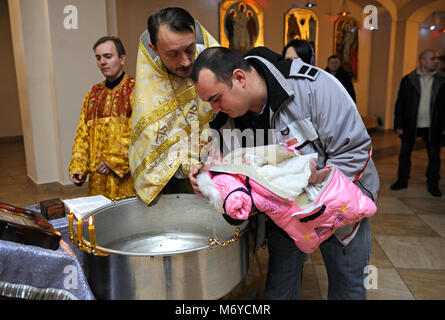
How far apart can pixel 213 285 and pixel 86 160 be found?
1452 millimetres

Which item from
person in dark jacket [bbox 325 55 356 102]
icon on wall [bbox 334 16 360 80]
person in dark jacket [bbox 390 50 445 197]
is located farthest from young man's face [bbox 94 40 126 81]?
icon on wall [bbox 334 16 360 80]

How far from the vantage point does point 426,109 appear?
467 centimetres

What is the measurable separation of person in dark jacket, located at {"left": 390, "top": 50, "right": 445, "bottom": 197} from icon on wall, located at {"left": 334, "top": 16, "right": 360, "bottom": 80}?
546cm

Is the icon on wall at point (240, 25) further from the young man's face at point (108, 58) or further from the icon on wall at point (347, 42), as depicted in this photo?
the young man's face at point (108, 58)

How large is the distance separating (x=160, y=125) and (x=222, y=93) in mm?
495

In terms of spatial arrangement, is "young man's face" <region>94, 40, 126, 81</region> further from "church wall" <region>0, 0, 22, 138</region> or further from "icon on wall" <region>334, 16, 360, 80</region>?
"icon on wall" <region>334, 16, 360, 80</region>

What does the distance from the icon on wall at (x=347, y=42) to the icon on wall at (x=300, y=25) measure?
2.55 ft

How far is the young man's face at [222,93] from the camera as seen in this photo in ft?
4.15

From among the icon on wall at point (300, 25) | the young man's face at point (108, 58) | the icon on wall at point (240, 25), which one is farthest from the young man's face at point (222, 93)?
the icon on wall at point (300, 25)

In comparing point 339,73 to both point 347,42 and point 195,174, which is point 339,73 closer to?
point 195,174

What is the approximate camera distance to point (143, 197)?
1650 mm

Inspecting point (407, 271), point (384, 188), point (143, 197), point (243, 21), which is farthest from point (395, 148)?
point (143, 197)

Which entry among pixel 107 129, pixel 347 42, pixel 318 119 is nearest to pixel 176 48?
pixel 318 119
